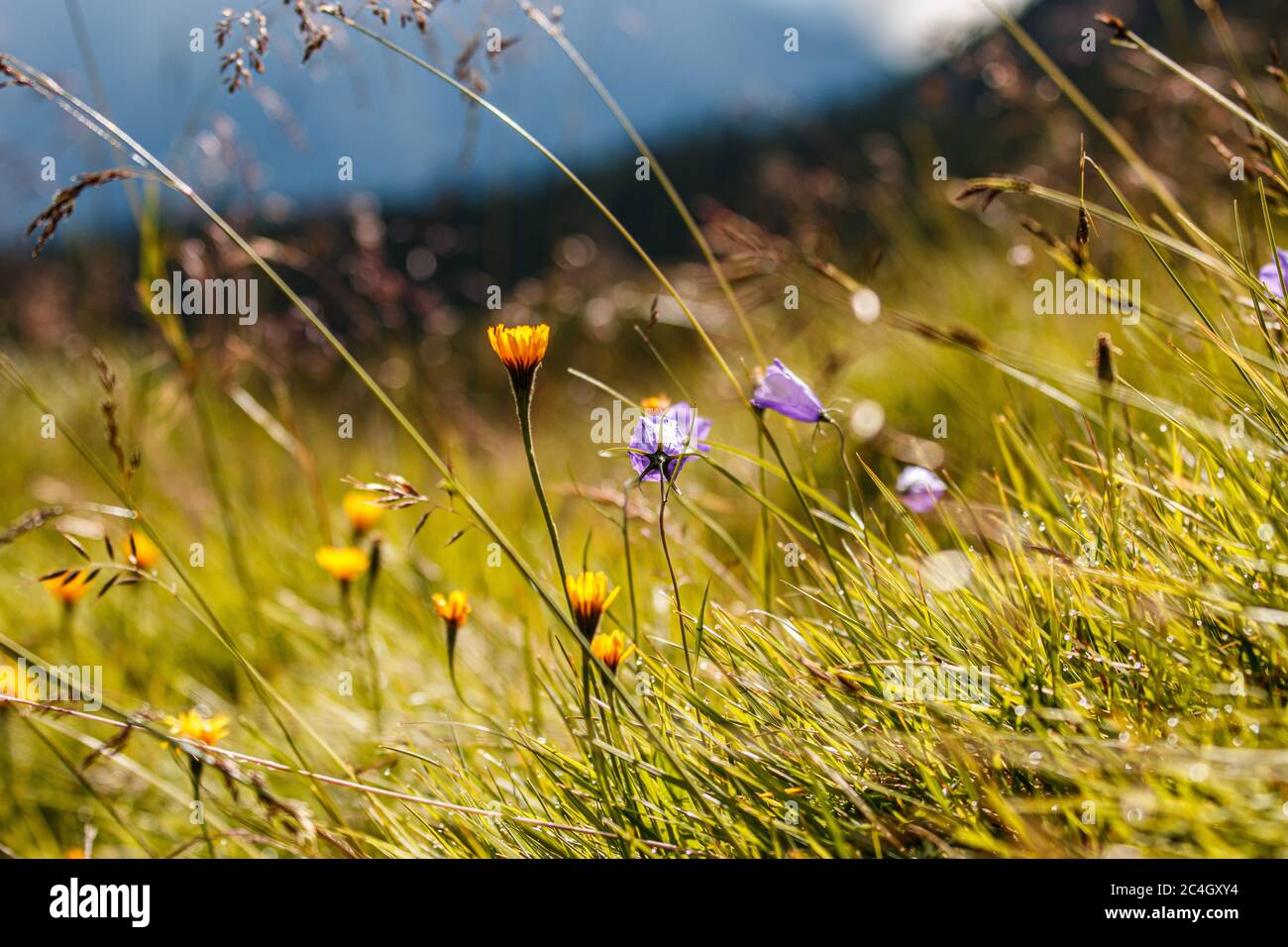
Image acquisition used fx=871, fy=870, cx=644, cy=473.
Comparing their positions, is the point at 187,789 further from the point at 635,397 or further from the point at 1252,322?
the point at 635,397

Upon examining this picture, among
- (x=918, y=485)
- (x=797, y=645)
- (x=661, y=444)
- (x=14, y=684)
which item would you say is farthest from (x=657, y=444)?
(x=14, y=684)

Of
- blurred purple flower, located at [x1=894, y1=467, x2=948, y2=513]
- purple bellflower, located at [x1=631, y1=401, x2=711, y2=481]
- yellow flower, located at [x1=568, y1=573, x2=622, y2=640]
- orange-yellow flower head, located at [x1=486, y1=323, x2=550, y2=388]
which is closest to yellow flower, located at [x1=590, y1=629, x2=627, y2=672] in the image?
yellow flower, located at [x1=568, y1=573, x2=622, y2=640]

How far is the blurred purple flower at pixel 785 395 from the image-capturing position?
1284 mm

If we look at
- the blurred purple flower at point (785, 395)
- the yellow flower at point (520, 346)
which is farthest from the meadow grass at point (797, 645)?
the yellow flower at point (520, 346)

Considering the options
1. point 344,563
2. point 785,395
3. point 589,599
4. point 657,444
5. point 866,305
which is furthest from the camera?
point 344,563

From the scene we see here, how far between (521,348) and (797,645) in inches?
24.5

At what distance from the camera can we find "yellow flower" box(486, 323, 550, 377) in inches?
44.0

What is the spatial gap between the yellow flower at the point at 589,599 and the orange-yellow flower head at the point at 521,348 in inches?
11.0

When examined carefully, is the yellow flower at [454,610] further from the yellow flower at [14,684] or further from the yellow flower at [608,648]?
the yellow flower at [14,684]

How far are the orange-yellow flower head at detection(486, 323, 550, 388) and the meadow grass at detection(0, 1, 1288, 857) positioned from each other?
138 millimetres

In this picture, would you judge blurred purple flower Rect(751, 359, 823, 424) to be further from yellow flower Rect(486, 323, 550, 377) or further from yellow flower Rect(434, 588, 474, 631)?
yellow flower Rect(434, 588, 474, 631)

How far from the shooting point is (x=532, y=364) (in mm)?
1145

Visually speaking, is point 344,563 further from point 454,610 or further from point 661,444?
point 661,444

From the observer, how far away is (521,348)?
113cm
